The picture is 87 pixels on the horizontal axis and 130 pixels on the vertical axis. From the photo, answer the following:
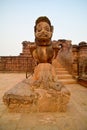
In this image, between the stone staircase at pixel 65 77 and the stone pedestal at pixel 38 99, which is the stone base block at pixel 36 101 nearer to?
the stone pedestal at pixel 38 99

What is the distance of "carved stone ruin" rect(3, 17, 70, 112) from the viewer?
113 inches

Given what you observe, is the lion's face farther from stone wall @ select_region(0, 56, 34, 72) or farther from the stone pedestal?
stone wall @ select_region(0, 56, 34, 72)

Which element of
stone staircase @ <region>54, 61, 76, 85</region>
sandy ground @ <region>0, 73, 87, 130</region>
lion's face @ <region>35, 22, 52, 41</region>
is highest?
lion's face @ <region>35, 22, 52, 41</region>

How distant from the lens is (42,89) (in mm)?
3074

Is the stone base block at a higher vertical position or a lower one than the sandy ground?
higher

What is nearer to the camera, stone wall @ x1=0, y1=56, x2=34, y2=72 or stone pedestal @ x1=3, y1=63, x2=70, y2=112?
stone pedestal @ x1=3, y1=63, x2=70, y2=112

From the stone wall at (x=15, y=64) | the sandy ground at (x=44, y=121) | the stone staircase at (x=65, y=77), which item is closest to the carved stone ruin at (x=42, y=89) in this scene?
the sandy ground at (x=44, y=121)

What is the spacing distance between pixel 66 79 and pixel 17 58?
31.4 feet

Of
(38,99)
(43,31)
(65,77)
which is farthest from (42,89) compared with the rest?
(65,77)

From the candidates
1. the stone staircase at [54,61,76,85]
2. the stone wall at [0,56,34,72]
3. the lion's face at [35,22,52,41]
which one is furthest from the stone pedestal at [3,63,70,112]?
the stone wall at [0,56,34,72]

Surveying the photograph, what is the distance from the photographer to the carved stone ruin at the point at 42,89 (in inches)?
113

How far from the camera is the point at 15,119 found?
8.28ft

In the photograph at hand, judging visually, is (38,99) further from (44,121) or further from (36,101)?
(44,121)

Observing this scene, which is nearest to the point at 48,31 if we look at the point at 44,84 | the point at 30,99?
the point at 44,84
